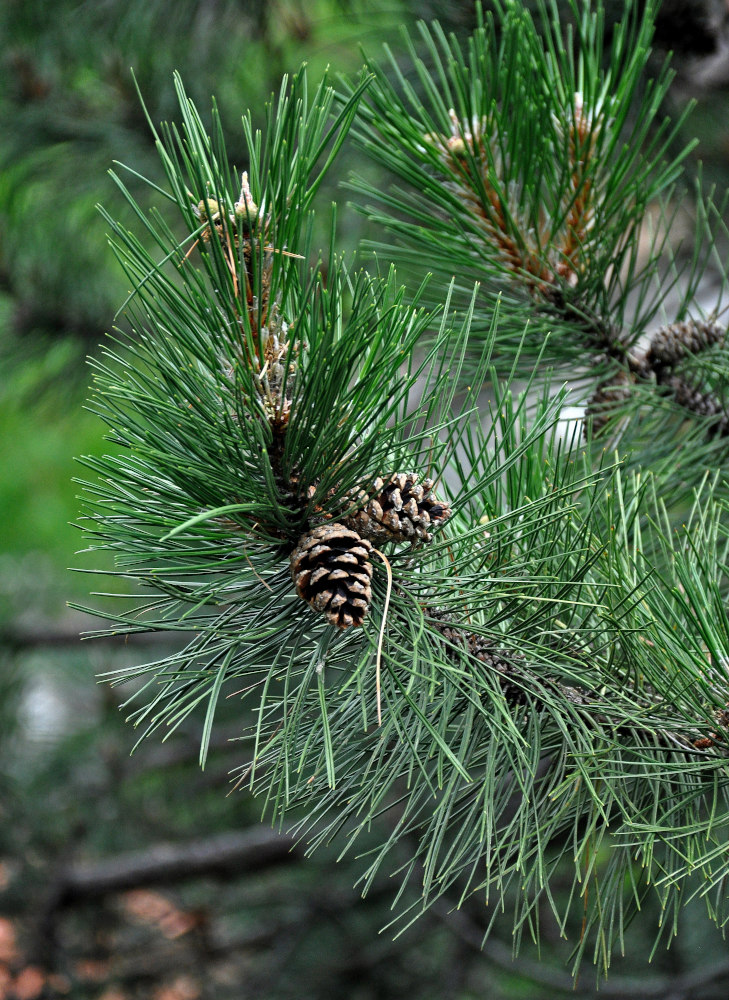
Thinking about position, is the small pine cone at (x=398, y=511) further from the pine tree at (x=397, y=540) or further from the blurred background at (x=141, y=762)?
the blurred background at (x=141, y=762)

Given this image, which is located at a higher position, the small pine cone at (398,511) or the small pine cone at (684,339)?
the small pine cone at (684,339)

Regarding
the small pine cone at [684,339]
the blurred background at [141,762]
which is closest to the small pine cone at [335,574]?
the small pine cone at [684,339]

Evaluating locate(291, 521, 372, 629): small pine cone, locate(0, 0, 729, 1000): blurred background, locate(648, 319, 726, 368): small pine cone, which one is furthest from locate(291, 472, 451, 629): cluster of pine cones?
locate(0, 0, 729, 1000): blurred background

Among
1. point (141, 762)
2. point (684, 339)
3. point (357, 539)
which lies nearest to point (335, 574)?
point (357, 539)

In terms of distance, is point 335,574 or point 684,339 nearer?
point 335,574

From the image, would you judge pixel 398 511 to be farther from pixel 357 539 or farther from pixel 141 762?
pixel 141 762

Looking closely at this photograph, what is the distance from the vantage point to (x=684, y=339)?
2.25 feet

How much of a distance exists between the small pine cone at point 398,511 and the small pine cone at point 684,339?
13.1 inches

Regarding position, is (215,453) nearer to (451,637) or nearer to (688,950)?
(451,637)

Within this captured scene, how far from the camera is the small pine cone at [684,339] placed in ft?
2.25

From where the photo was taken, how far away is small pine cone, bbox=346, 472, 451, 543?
0.44m

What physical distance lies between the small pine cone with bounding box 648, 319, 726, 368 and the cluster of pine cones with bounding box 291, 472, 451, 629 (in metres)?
0.32

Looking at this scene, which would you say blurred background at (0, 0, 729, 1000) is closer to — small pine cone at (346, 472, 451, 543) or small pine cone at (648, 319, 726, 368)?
small pine cone at (648, 319, 726, 368)

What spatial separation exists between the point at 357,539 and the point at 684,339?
0.39 meters
